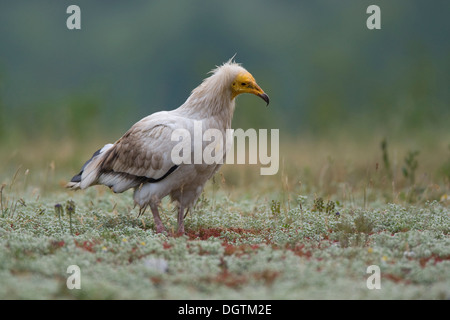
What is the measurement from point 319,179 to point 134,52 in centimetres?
4637

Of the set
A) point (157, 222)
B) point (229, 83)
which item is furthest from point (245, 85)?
point (157, 222)

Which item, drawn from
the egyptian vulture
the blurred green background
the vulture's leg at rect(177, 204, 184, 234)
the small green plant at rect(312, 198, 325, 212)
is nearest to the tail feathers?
the egyptian vulture

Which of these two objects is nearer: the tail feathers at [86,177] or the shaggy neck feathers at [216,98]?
the shaggy neck feathers at [216,98]

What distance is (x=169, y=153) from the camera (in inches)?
278

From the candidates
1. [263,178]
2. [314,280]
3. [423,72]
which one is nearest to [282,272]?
[314,280]

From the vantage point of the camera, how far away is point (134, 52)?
55.4 metres

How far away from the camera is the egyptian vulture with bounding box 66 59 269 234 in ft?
23.4

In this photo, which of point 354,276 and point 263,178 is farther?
point 263,178

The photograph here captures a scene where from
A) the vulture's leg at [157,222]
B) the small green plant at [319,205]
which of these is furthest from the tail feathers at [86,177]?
the small green plant at [319,205]

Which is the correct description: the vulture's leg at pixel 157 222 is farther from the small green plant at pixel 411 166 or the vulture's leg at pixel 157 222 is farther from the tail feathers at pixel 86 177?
the small green plant at pixel 411 166

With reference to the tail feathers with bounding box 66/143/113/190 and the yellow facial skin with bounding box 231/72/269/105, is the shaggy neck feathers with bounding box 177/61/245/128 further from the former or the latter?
the tail feathers with bounding box 66/143/113/190

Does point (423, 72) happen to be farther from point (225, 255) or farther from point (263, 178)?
point (225, 255)

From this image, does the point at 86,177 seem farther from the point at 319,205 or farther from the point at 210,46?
the point at 210,46

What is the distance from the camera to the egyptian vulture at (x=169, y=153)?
7.13 m
